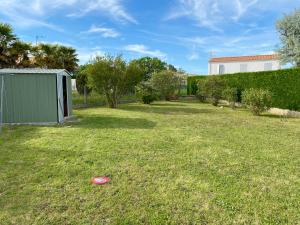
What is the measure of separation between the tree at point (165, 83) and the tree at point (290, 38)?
10665 mm

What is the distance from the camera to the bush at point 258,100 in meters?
11.4

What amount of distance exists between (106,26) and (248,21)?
1101 centimetres

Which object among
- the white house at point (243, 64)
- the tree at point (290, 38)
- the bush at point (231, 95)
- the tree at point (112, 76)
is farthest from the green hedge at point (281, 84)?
the white house at point (243, 64)

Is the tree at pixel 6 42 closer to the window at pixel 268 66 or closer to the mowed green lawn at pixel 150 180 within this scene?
the mowed green lawn at pixel 150 180

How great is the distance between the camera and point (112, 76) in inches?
593

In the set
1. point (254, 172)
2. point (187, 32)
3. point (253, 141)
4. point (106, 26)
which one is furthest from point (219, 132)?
point (187, 32)

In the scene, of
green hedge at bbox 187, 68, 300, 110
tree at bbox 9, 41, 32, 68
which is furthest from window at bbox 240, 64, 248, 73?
tree at bbox 9, 41, 32, 68

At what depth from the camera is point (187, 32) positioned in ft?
78.2

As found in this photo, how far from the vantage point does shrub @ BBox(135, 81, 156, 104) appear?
62.3 feet

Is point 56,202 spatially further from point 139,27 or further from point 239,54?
point 239,54

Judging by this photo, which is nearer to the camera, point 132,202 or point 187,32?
point 132,202

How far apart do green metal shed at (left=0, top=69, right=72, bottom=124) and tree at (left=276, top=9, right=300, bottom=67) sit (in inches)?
852

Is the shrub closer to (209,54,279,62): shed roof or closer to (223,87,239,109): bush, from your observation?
(223,87,239,109): bush

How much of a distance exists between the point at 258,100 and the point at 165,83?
449 inches
